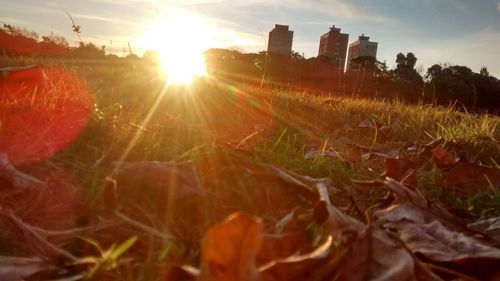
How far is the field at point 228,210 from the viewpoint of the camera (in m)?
1.11

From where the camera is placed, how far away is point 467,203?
2.61 m

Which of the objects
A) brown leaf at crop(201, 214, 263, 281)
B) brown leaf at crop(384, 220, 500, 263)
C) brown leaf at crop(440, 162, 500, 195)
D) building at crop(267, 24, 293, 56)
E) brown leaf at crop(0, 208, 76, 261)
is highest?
building at crop(267, 24, 293, 56)

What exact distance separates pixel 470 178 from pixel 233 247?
7.80ft

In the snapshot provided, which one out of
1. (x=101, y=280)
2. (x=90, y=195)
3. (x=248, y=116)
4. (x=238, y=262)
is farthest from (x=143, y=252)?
(x=248, y=116)

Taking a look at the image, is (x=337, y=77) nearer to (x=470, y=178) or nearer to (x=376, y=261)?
(x=470, y=178)

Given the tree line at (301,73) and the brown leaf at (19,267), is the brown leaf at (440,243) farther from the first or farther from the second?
the tree line at (301,73)

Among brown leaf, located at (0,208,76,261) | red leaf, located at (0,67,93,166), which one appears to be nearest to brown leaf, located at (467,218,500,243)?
brown leaf, located at (0,208,76,261)

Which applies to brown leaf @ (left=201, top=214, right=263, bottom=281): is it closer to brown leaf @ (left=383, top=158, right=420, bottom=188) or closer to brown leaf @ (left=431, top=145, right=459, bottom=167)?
brown leaf @ (left=383, top=158, right=420, bottom=188)

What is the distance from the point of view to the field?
43.8 inches

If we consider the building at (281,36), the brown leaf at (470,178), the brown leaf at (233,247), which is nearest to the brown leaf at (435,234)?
the brown leaf at (233,247)

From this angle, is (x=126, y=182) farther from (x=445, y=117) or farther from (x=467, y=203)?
(x=445, y=117)

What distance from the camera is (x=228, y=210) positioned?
6.56ft

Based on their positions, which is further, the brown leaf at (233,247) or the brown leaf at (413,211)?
the brown leaf at (413,211)

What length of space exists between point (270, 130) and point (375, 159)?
56.6 inches
